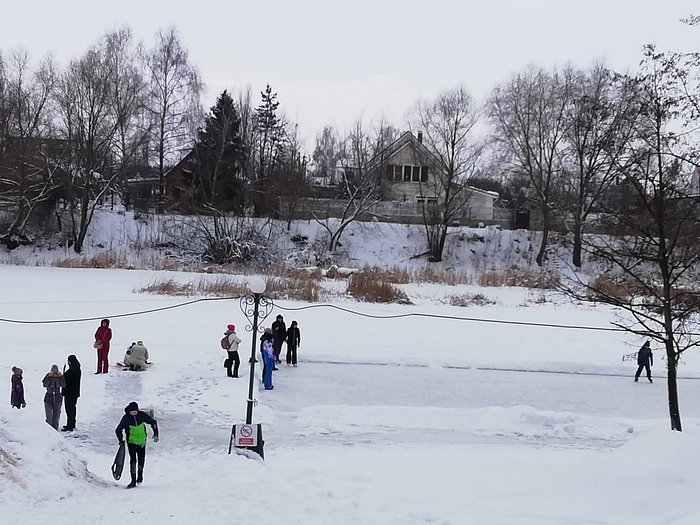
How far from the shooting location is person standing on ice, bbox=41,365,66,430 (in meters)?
12.6

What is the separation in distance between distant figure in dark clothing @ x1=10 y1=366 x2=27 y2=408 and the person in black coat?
2.72ft

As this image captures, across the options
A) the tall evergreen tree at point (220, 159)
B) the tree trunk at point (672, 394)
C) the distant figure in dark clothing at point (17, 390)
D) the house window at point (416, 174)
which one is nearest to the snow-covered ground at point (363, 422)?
the distant figure in dark clothing at point (17, 390)

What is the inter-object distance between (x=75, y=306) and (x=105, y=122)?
2013 cm

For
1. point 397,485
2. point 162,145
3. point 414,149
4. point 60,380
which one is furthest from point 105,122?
point 397,485

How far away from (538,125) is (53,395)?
40473 millimetres

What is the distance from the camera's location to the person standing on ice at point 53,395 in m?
12.6

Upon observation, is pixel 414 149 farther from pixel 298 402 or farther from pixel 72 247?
pixel 298 402

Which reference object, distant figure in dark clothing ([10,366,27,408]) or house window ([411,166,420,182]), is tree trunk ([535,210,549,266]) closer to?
house window ([411,166,420,182])

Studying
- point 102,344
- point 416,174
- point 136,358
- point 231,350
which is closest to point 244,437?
point 231,350

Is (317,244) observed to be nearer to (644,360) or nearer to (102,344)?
(644,360)

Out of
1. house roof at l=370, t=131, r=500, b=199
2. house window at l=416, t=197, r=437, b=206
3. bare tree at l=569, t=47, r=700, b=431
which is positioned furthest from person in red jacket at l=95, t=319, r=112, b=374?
house roof at l=370, t=131, r=500, b=199

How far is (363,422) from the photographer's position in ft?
48.4

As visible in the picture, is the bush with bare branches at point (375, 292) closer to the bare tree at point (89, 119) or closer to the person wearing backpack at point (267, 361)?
the person wearing backpack at point (267, 361)

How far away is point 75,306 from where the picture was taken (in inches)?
1006
